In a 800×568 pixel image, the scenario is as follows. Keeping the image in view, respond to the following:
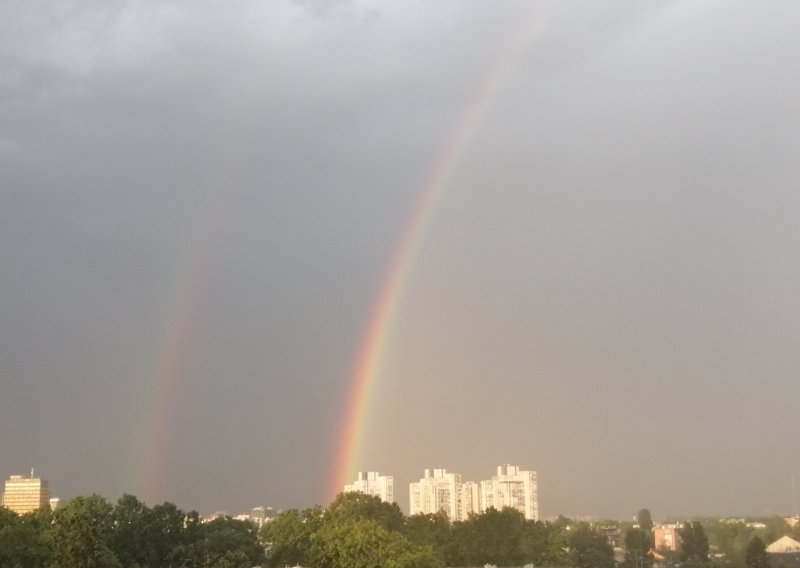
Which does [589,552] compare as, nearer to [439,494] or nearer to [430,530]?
[430,530]

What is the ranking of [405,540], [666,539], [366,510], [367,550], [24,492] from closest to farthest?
[367,550], [405,540], [366,510], [666,539], [24,492]

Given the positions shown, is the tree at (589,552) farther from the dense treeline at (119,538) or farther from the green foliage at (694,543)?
the dense treeline at (119,538)

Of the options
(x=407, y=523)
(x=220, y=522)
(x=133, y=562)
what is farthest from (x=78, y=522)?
(x=407, y=523)

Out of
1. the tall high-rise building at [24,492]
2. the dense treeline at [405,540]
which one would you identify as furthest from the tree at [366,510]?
the tall high-rise building at [24,492]

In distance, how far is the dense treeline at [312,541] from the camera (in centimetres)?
3769

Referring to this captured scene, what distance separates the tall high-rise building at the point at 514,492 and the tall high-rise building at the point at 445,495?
100 inches

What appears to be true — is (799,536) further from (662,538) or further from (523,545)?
(523,545)

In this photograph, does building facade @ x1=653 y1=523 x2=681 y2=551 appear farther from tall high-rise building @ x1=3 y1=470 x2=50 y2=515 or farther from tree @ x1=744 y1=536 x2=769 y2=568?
tall high-rise building @ x1=3 y1=470 x2=50 y2=515

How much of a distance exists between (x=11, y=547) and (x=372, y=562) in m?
16.1

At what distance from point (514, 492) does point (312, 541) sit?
80413mm

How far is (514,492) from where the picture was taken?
128000 millimetres

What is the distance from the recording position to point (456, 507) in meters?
129

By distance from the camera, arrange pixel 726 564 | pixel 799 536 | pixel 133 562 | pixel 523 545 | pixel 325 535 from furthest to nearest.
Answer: pixel 799 536, pixel 726 564, pixel 523 545, pixel 325 535, pixel 133 562

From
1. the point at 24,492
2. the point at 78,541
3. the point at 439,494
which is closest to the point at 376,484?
the point at 439,494
